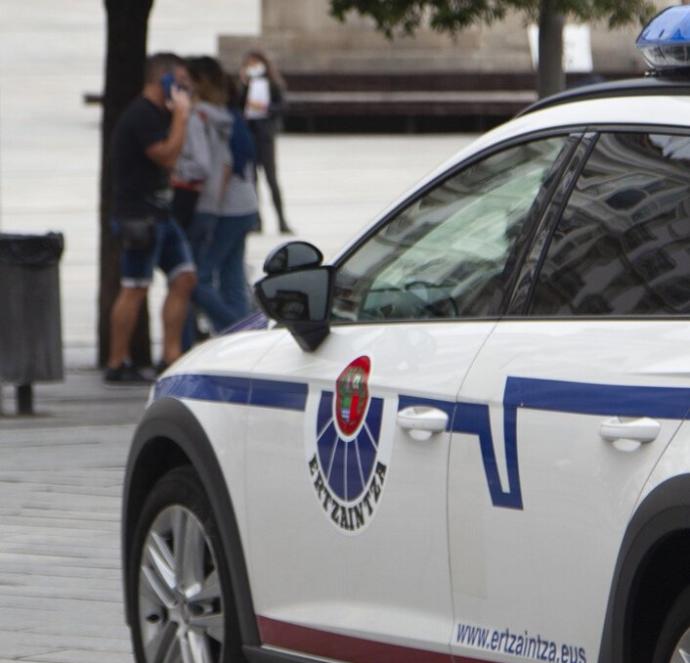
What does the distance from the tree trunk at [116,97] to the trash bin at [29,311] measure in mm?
1525

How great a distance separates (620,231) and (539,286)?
0.20 metres

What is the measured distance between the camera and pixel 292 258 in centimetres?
476

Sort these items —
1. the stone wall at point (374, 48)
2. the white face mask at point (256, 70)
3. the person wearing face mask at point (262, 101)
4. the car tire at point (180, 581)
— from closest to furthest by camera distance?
the car tire at point (180, 581) → the person wearing face mask at point (262, 101) → the white face mask at point (256, 70) → the stone wall at point (374, 48)

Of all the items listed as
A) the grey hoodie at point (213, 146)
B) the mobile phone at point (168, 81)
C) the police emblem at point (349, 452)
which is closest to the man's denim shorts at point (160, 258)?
the grey hoodie at point (213, 146)

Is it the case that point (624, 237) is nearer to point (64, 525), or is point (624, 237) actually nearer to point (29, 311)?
point (64, 525)

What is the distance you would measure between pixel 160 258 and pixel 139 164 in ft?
1.89

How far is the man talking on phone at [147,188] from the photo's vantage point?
38.5 feet

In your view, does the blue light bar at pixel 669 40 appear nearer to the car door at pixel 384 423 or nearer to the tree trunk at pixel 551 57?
the car door at pixel 384 423

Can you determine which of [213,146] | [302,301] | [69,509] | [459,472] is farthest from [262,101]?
[459,472]

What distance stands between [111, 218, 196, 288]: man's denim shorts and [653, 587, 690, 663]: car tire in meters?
8.53

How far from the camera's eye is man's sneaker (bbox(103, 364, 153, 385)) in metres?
12.2

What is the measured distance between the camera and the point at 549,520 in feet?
12.2

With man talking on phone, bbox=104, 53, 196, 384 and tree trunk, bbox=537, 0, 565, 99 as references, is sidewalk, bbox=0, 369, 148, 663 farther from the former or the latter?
tree trunk, bbox=537, 0, 565, 99

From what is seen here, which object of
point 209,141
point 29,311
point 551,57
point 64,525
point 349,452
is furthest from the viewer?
point 209,141
